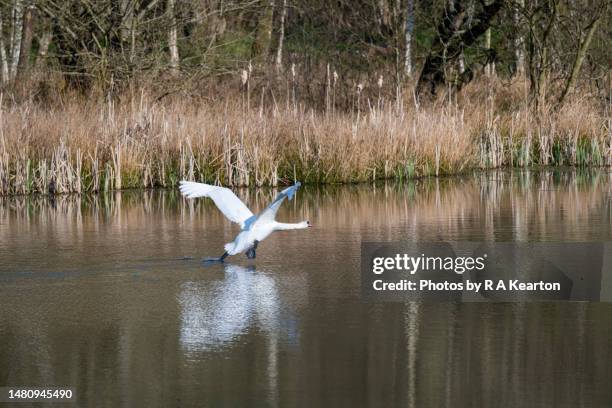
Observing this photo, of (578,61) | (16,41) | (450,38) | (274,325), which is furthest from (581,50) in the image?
(274,325)

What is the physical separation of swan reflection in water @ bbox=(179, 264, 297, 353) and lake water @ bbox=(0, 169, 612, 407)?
0.01 m

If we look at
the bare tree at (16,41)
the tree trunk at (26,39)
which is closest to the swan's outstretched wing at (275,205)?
the bare tree at (16,41)

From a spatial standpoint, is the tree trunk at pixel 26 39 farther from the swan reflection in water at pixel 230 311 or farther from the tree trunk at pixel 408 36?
the swan reflection in water at pixel 230 311

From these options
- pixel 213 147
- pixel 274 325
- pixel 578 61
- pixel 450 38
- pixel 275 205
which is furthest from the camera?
pixel 450 38

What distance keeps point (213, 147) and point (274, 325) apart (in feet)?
28.3

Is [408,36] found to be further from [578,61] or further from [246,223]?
[246,223]

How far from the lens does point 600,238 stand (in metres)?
9.83

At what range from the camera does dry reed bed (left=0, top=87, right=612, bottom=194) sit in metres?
14.3

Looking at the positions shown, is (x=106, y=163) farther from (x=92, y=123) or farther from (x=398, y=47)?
(x=398, y=47)

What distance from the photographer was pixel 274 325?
6.75m

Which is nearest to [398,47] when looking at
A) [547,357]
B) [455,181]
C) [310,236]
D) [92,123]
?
[455,181]

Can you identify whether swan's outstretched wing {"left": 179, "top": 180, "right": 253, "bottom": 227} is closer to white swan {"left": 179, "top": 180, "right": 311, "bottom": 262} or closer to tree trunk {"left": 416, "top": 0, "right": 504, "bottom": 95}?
white swan {"left": 179, "top": 180, "right": 311, "bottom": 262}

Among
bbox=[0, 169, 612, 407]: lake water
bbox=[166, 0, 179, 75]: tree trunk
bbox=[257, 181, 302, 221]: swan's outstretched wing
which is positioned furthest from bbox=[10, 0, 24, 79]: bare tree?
bbox=[257, 181, 302, 221]: swan's outstretched wing

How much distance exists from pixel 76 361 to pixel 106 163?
29.7 feet
